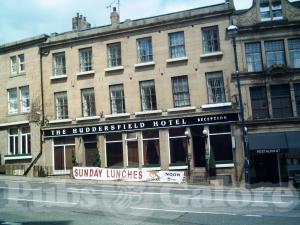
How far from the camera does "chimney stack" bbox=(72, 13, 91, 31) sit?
106 ft

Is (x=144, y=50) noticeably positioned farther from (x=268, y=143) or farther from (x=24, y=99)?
(x=24, y=99)

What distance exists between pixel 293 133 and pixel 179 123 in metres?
8.00

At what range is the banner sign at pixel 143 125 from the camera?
1031 inches

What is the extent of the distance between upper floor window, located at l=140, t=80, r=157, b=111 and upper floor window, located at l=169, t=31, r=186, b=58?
282cm

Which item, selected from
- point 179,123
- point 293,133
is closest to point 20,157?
point 179,123

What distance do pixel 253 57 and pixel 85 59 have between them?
1378 cm

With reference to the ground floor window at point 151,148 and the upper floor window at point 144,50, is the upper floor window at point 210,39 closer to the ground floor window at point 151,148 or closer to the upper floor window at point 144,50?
the upper floor window at point 144,50

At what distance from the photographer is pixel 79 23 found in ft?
106

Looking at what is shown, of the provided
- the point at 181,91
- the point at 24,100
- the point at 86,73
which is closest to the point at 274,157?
the point at 181,91

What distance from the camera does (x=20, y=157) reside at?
31.6 metres

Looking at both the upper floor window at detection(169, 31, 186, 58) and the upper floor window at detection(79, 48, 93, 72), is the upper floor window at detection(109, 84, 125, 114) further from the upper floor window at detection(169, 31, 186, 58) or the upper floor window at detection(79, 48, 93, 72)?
the upper floor window at detection(169, 31, 186, 58)

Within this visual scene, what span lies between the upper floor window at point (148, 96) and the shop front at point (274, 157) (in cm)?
788

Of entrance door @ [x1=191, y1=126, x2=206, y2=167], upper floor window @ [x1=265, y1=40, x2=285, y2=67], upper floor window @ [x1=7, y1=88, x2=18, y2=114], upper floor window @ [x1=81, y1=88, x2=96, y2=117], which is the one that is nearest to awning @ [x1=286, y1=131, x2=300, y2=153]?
upper floor window @ [x1=265, y1=40, x2=285, y2=67]

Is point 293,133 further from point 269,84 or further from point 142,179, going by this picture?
point 142,179
